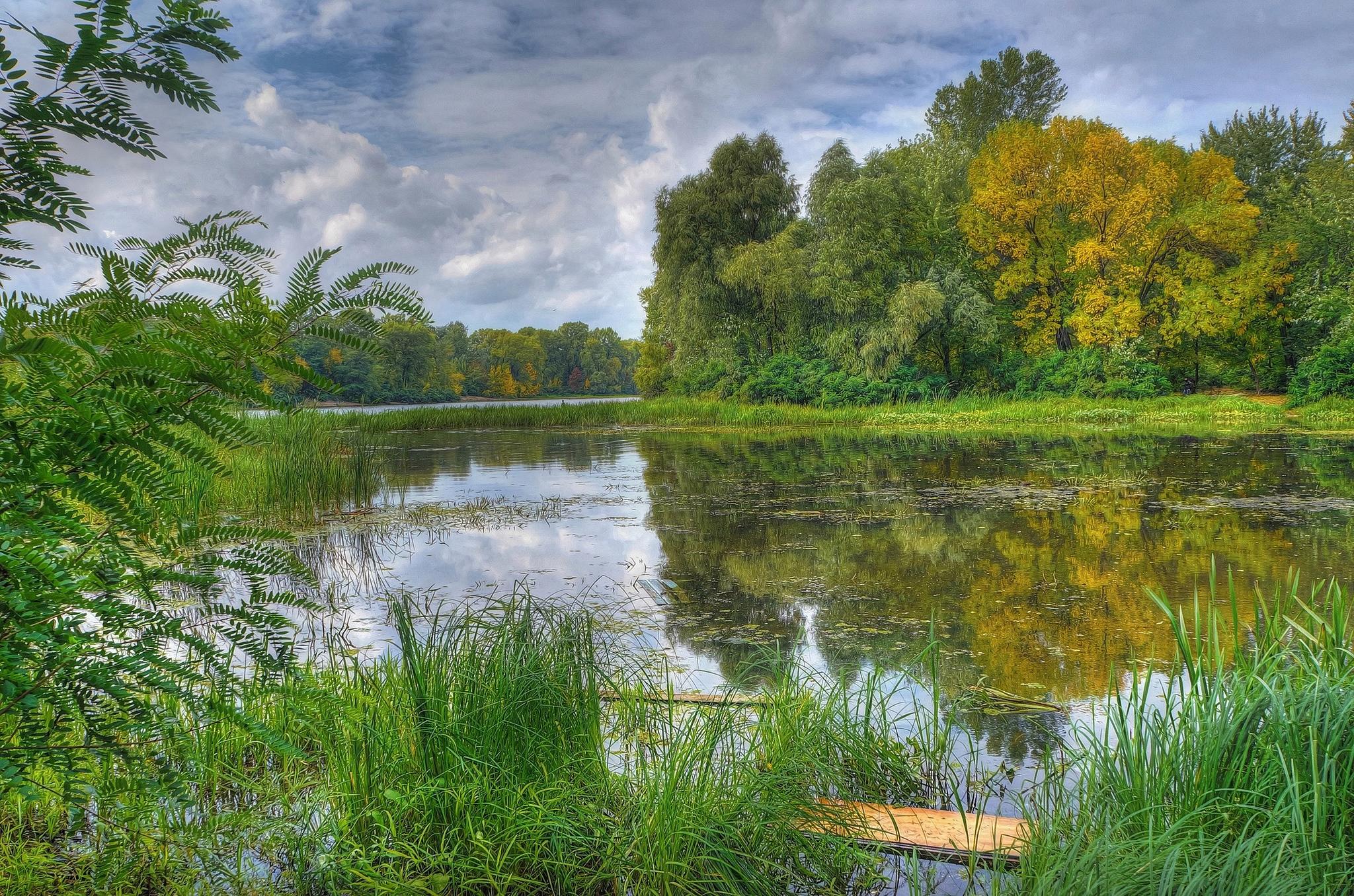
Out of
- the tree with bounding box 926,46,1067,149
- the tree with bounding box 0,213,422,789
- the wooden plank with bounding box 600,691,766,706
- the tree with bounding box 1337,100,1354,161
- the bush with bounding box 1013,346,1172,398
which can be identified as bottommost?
the wooden plank with bounding box 600,691,766,706

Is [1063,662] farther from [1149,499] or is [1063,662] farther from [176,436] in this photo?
[1149,499]

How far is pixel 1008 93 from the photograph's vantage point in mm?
36750

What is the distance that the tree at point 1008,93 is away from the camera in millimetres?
36344

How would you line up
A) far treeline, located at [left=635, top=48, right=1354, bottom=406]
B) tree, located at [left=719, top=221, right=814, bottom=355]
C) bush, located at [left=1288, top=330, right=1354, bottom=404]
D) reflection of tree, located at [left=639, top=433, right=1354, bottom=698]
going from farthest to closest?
1. tree, located at [left=719, top=221, right=814, bottom=355]
2. far treeline, located at [left=635, top=48, right=1354, bottom=406]
3. bush, located at [left=1288, top=330, right=1354, bottom=404]
4. reflection of tree, located at [left=639, top=433, right=1354, bottom=698]

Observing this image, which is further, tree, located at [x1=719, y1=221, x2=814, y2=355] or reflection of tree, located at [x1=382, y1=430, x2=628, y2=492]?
tree, located at [x1=719, y1=221, x2=814, y2=355]

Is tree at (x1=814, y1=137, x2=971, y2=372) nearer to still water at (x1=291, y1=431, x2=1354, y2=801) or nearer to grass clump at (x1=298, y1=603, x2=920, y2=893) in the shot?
still water at (x1=291, y1=431, x2=1354, y2=801)

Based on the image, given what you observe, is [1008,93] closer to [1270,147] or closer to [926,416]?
[1270,147]

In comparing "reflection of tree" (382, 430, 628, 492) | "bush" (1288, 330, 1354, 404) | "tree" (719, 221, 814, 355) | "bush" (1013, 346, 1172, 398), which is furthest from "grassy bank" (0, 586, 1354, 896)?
"tree" (719, 221, 814, 355)

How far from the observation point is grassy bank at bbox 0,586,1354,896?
2123 mm

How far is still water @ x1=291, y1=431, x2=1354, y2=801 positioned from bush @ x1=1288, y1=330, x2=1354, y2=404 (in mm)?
7284

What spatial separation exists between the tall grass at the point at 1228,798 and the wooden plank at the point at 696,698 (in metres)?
1.09

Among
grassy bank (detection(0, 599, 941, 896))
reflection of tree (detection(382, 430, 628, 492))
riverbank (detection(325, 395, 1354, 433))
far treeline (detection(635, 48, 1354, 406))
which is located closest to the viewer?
grassy bank (detection(0, 599, 941, 896))

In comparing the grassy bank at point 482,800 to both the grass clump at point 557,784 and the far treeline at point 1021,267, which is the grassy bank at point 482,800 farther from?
the far treeline at point 1021,267

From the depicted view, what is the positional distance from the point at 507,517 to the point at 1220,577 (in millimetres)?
7179
